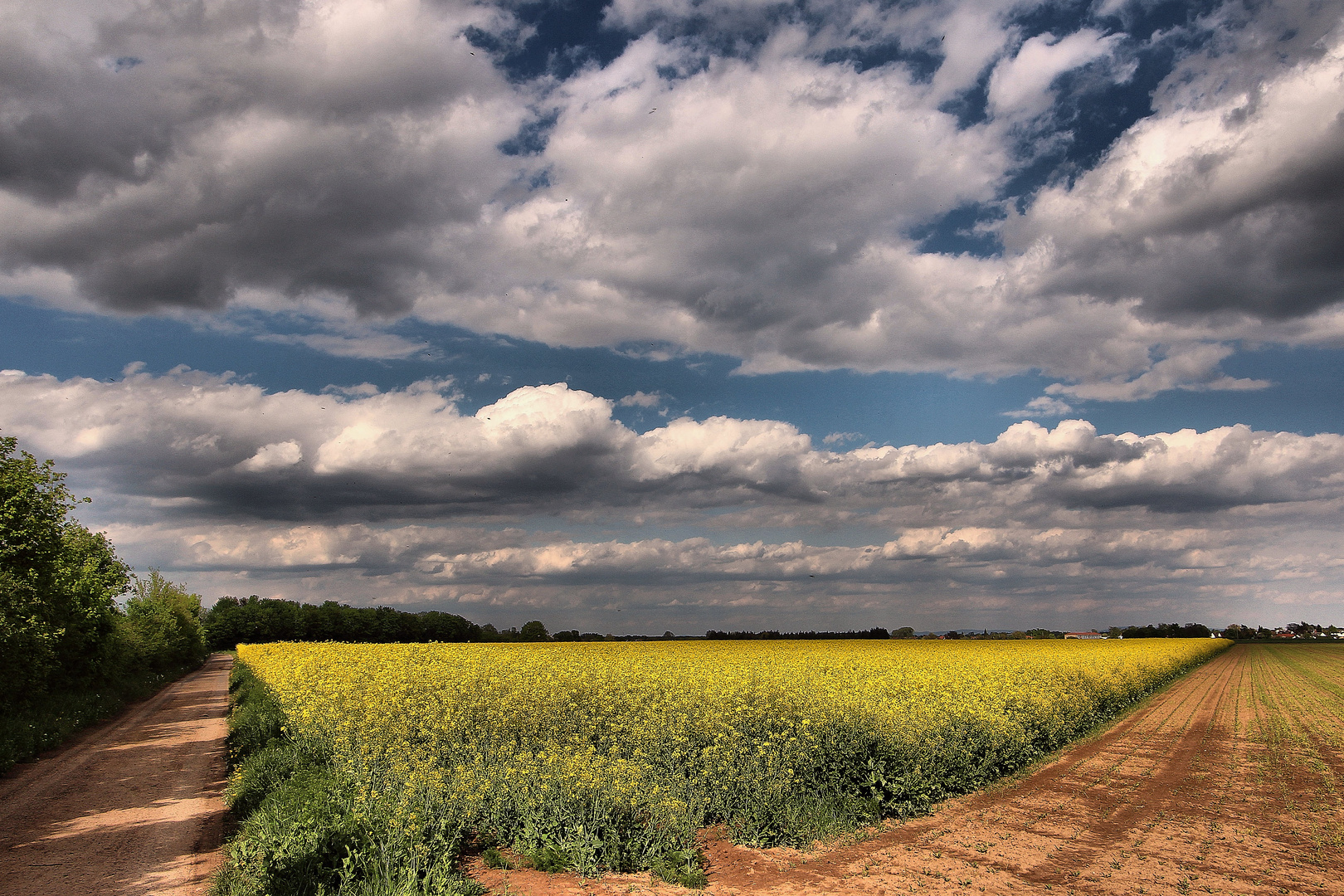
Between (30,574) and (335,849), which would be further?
(30,574)

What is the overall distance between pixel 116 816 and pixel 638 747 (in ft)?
26.8

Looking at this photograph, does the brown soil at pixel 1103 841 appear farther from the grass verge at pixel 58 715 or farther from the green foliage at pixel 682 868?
the grass verge at pixel 58 715

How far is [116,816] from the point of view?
37.7ft

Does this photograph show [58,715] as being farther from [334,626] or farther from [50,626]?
[334,626]

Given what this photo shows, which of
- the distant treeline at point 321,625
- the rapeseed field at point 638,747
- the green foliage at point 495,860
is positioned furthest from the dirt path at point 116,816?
the distant treeline at point 321,625

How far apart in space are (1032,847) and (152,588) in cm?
6808

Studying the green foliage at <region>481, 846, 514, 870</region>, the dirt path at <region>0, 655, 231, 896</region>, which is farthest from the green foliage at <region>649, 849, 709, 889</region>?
the dirt path at <region>0, 655, 231, 896</region>

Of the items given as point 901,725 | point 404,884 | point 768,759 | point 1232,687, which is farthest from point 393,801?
point 1232,687

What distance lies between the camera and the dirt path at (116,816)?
8753mm

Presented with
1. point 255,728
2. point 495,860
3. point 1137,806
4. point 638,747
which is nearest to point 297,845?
point 495,860

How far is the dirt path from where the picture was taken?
28.7 feet

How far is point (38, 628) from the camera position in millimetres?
20062

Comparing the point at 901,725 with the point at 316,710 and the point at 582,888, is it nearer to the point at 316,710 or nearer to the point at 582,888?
the point at 582,888

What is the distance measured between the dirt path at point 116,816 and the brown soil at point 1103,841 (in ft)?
13.2
